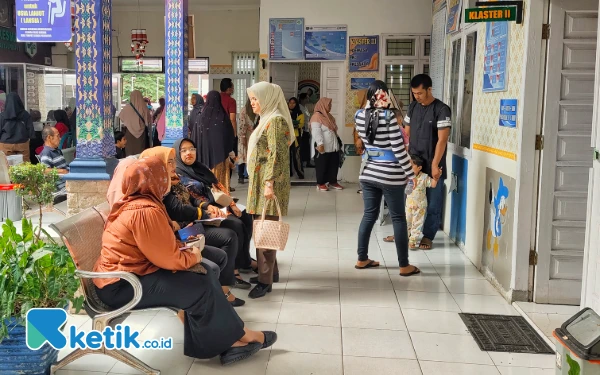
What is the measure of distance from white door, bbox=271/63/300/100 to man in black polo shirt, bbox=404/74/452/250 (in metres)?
4.75

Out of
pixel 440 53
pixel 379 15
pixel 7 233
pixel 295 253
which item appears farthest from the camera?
pixel 379 15

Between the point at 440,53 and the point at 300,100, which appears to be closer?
the point at 440,53

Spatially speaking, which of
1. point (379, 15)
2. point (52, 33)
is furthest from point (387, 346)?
point (379, 15)

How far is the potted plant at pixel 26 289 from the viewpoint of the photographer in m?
2.67

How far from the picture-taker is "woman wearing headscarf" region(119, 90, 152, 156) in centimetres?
926

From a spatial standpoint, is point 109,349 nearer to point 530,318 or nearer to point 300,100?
Result: point 530,318

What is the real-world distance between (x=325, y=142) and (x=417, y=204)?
12.2 feet

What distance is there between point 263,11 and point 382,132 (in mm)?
5950

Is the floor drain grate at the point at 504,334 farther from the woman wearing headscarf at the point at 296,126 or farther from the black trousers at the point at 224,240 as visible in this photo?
the woman wearing headscarf at the point at 296,126

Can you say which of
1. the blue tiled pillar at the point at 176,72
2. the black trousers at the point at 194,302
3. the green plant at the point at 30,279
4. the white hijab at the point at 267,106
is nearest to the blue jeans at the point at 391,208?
the white hijab at the point at 267,106

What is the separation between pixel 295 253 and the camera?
563 centimetres

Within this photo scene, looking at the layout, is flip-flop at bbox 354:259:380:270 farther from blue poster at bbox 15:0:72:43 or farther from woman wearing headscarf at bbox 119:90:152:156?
woman wearing headscarf at bbox 119:90:152:156

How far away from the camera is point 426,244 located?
589 cm

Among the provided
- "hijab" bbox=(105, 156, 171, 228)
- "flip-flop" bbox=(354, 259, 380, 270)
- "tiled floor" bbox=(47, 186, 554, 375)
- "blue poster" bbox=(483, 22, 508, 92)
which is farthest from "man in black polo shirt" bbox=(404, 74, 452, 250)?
"hijab" bbox=(105, 156, 171, 228)
